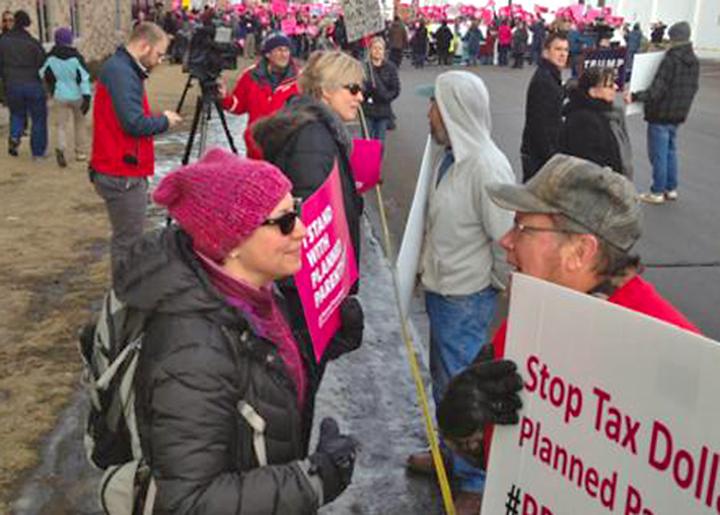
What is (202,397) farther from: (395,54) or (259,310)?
(395,54)

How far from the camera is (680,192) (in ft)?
32.2

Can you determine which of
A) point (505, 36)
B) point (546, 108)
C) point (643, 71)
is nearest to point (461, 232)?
point (546, 108)

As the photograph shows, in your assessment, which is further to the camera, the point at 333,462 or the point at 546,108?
the point at 546,108

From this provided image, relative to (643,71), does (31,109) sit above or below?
below

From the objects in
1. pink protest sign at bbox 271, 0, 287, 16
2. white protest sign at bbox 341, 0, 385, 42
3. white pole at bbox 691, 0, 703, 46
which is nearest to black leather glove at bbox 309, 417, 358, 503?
white protest sign at bbox 341, 0, 385, 42

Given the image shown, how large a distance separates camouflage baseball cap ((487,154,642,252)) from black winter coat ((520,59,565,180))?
4.65 meters

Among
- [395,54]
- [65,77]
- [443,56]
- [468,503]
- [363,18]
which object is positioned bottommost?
[443,56]

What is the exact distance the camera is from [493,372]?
1816mm

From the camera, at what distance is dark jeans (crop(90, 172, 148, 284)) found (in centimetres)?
544

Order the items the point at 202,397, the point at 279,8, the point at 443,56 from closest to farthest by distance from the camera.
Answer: the point at 202,397, the point at 443,56, the point at 279,8

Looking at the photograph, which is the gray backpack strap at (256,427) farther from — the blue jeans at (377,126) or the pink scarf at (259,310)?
the blue jeans at (377,126)

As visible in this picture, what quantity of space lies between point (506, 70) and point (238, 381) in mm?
31039

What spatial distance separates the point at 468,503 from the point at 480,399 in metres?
1.98

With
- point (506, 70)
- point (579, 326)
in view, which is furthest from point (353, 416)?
point (506, 70)
